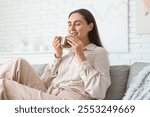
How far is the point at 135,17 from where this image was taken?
2.93 meters

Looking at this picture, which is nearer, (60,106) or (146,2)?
(60,106)

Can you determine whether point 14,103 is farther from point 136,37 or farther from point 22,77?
point 136,37

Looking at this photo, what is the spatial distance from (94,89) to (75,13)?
597 mm

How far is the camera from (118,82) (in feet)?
7.20

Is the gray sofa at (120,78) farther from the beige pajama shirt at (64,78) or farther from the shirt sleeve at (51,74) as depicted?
the shirt sleeve at (51,74)

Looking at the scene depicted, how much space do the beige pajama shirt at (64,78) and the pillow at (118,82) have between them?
4.0 inches

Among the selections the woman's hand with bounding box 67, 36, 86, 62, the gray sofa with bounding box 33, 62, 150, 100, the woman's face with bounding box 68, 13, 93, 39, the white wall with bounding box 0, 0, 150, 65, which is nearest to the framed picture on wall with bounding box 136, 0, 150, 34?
the white wall with bounding box 0, 0, 150, 65

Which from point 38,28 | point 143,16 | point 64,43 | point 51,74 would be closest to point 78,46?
point 64,43

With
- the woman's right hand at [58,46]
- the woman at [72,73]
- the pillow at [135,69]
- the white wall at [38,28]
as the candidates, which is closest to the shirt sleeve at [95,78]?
the woman at [72,73]

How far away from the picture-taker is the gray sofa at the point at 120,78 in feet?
7.06

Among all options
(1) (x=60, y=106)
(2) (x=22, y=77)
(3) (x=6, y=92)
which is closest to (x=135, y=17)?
(2) (x=22, y=77)

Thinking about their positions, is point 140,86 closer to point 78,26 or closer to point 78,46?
point 78,46

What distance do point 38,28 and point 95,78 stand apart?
172cm

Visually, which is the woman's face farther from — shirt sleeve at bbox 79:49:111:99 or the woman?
shirt sleeve at bbox 79:49:111:99
